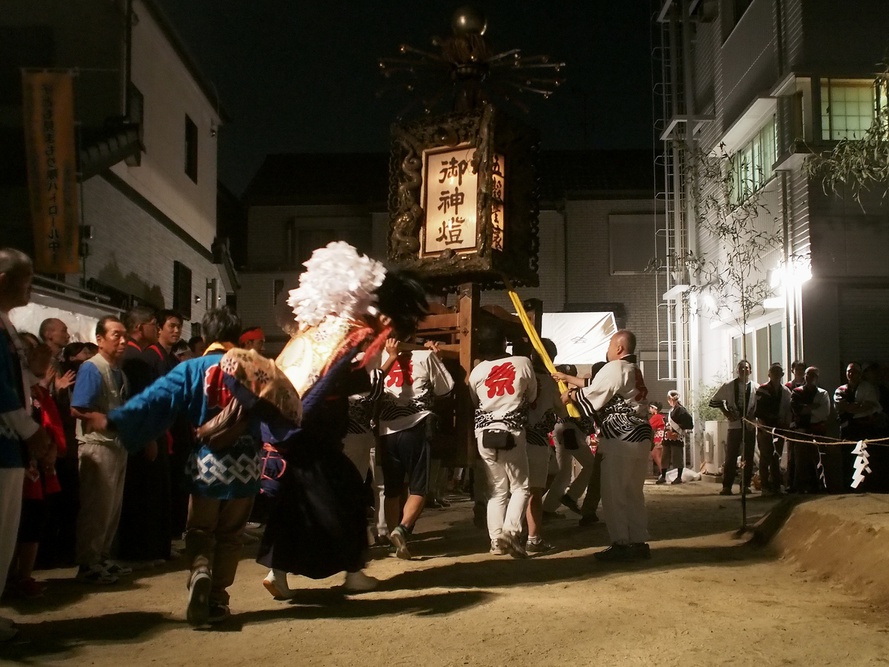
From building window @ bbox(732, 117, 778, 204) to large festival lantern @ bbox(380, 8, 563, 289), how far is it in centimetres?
665

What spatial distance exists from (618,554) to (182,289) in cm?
1445

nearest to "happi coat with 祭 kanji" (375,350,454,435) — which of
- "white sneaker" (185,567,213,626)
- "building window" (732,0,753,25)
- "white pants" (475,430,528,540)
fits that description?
"white pants" (475,430,528,540)

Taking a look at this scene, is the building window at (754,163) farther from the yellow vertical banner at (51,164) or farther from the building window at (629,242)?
the yellow vertical banner at (51,164)

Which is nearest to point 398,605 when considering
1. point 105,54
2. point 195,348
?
point 195,348

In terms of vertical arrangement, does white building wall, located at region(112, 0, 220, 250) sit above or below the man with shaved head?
above

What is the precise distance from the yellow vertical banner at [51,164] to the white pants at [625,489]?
823 centimetres

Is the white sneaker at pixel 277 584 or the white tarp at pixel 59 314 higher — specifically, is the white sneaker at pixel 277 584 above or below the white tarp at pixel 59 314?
below

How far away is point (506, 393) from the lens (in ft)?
25.7

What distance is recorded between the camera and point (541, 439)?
8.59 m

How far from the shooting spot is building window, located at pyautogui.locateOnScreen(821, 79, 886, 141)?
1395 centimetres

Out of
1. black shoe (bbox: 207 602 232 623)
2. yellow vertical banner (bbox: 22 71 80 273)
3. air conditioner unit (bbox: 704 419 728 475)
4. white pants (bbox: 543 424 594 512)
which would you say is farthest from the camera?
air conditioner unit (bbox: 704 419 728 475)

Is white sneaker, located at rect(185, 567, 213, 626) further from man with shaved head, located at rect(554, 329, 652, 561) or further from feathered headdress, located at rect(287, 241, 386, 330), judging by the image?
man with shaved head, located at rect(554, 329, 652, 561)

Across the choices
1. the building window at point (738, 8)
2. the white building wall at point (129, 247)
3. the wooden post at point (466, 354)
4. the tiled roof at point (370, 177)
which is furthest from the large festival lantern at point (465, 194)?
the tiled roof at point (370, 177)

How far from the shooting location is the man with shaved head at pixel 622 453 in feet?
24.2
